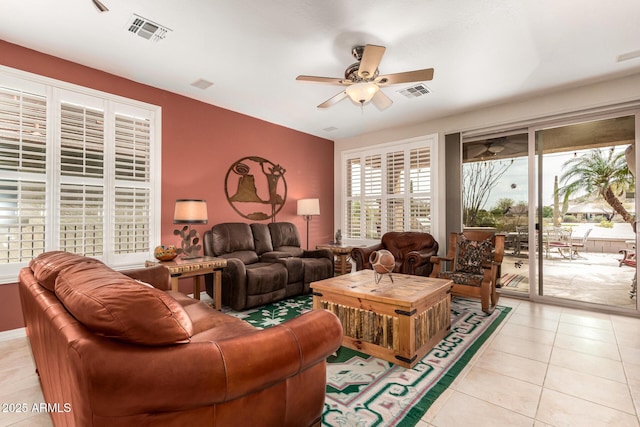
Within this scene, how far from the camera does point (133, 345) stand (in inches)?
36.5

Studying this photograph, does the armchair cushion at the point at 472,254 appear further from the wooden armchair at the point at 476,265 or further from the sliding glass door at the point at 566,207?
the sliding glass door at the point at 566,207

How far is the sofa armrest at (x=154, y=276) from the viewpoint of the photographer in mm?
2516

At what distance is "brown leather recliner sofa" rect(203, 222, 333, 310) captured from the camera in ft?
11.5

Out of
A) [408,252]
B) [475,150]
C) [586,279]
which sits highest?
[475,150]

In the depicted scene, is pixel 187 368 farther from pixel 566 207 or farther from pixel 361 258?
pixel 566 207

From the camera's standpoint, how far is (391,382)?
2.09 m

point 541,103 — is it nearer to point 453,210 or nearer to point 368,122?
point 453,210

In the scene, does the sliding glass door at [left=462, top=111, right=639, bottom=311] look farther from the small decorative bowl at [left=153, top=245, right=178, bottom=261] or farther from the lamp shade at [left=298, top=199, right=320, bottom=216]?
the small decorative bowl at [left=153, top=245, right=178, bottom=261]

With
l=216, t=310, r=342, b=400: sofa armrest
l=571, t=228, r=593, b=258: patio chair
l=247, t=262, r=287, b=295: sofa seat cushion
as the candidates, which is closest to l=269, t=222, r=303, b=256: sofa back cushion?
l=247, t=262, r=287, b=295: sofa seat cushion

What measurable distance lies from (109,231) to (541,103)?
5.62 m

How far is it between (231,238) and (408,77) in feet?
9.55

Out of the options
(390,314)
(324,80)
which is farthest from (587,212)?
(324,80)

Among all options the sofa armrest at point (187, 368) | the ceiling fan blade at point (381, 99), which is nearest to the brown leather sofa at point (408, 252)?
the ceiling fan blade at point (381, 99)

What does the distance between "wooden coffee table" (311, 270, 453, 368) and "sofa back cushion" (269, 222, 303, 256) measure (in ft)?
6.29
